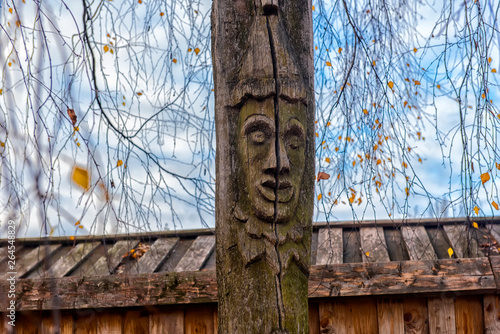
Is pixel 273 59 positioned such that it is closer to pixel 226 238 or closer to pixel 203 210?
pixel 226 238

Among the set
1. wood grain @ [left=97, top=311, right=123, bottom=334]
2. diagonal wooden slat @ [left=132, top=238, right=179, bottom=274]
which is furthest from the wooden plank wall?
diagonal wooden slat @ [left=132, top=238, right=179, bottom=274]

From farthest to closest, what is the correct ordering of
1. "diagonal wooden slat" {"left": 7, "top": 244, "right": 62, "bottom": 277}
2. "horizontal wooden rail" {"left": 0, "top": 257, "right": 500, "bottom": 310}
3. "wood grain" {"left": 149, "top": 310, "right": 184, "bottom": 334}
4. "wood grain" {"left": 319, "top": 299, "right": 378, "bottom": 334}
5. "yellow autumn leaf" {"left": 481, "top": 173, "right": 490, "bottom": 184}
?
"diagonal wooden slat" {"left": 7, "top": 244, "right": 62, "bottom": 277}, "wood grain" {"left": 149, "top": 310, "right": 184, "bottom": 334}, "wood grain" {"left": 319, "top": 299, "right": 378, "bottom": 334}, "horizontal wooden rail" {"left": 0, "top": 257, "right": 500, "bottom": 310}, "yellow autumn leaf" {"left": 481, "top": 173, "right": 490, "bottom": 184}

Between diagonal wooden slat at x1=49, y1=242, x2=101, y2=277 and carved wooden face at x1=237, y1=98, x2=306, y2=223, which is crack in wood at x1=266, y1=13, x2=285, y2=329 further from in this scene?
diagonal wooden slat at x1=49, y1=242, x2=101, y2=277

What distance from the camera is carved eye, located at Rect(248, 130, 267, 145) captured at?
262 centimetres

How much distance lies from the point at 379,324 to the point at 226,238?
189cm

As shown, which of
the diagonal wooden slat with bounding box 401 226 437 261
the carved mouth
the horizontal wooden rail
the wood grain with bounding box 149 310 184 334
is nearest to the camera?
the carved mouth

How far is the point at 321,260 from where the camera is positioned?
13.9 feet

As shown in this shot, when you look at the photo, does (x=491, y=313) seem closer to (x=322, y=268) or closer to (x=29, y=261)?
(x=322, y=268)

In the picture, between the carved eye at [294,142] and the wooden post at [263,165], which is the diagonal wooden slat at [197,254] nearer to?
the wooden post at [263,165]

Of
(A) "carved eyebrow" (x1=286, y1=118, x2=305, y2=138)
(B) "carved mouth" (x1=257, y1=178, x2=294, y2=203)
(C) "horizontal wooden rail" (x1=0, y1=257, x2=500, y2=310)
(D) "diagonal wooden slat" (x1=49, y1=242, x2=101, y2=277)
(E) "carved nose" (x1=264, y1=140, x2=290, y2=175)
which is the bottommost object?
(C) "horizontal wooden rail" (x1=0, y1=257, x2=500, y2=310)

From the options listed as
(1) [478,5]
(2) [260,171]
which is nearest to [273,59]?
(2) [260,171]

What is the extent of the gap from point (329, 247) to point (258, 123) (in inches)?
86.6

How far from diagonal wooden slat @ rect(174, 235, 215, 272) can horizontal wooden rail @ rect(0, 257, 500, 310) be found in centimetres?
39

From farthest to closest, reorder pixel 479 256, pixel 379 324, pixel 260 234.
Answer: pixel 479 256
pixel 379 324
pixel 260 234
